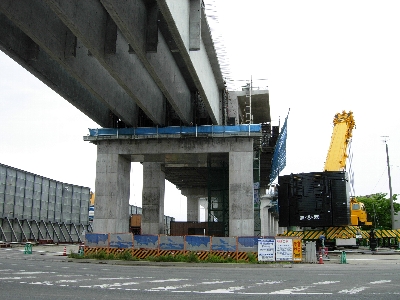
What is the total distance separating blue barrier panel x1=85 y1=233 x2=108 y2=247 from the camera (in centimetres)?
3159

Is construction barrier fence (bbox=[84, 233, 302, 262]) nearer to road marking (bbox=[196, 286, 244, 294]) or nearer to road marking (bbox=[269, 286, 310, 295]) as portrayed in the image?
road marking (bbox=[269, 286, 310, 295])

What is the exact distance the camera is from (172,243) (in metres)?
30.0

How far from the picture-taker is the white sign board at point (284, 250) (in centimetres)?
2864

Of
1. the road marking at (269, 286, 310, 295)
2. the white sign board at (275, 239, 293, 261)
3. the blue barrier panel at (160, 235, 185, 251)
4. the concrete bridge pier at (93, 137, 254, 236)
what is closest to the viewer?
the road marking at (269, 286, 310, 295)

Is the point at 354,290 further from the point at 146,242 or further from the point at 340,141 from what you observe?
the point at 340,141

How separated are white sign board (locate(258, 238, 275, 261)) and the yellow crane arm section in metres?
18.2

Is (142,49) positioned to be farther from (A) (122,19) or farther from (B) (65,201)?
(B) (65,201)

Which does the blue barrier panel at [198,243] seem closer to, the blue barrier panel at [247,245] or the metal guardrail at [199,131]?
the blue barrier panel at [247,245]

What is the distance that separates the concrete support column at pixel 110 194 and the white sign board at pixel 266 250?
12.2 metres

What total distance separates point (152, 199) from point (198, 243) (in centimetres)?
1713

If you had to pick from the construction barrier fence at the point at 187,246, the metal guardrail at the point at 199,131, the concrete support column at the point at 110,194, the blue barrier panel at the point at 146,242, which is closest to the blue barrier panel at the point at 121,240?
the construction barrier fence at the point at 187,246

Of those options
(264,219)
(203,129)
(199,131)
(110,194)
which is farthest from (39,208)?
(264,219)

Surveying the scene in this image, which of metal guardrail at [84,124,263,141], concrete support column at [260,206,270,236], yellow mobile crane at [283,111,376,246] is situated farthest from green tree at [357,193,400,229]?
metal guardrail at [84,124,263,141]

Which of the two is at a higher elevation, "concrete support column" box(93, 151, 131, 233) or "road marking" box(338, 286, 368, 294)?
"concrete support column" box(93, 151, 131, 233)
